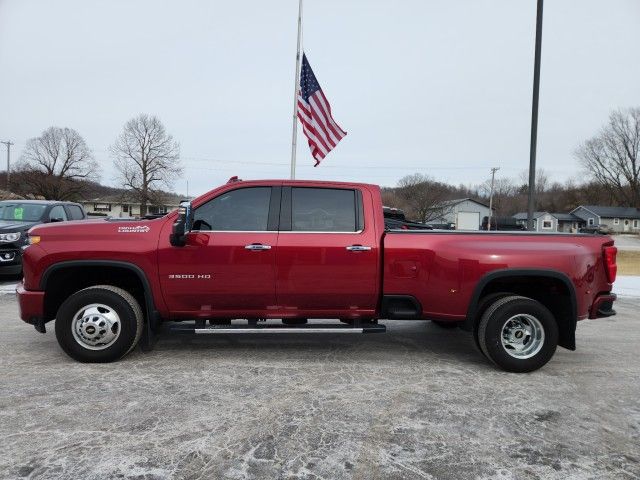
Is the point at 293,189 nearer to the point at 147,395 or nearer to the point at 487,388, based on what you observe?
the point at 147,395

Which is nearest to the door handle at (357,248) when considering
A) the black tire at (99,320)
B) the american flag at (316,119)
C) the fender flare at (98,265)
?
the fender flare at (98,265)

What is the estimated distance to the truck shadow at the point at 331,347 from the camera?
4926mm

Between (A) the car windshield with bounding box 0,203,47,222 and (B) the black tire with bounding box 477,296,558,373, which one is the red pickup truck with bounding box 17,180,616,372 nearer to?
(B) the black tire with bounding box 477,296,558,373

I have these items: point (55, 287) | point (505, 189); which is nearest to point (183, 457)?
point (55, 287)

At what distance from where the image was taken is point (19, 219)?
10273mm

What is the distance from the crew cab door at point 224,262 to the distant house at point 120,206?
193ft

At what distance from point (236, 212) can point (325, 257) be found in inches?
39.1

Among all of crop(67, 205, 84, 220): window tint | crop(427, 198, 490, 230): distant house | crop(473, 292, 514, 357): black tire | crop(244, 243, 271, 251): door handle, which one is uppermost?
crop(427, 198, 490, 230): distant house

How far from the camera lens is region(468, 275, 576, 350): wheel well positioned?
4520 mm

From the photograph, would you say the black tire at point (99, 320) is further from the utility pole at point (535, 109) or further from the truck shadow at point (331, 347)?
the utility pole at point (535, 109)

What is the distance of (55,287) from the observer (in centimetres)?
463

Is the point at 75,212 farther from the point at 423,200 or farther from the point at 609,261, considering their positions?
the point at 423,200

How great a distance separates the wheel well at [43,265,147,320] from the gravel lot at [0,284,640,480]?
0.58 m

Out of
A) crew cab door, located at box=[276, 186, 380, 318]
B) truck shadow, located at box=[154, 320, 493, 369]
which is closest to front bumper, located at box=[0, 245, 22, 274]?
truck shadow, located at box=[154, 320, 493, 369]
